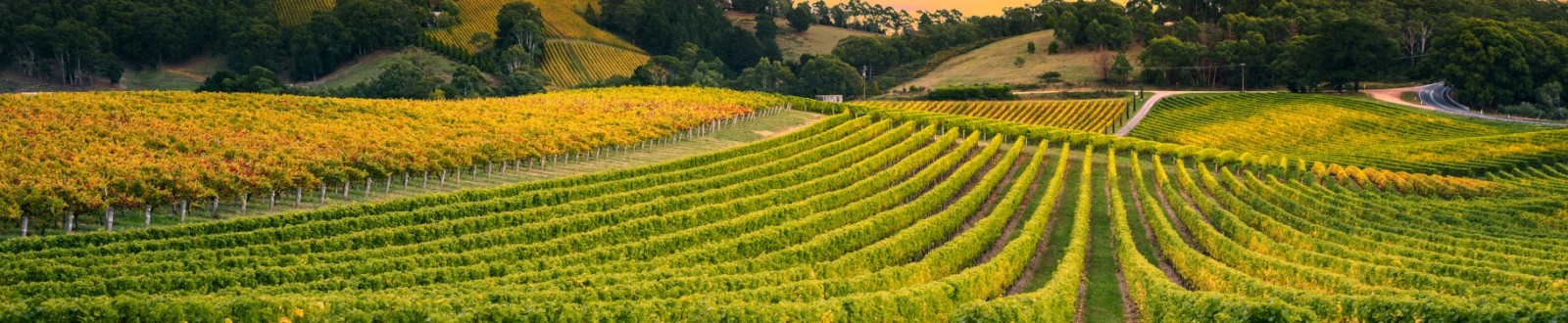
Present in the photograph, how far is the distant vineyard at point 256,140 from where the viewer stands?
45.1 metres

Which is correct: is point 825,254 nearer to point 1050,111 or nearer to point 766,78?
point 1050,111

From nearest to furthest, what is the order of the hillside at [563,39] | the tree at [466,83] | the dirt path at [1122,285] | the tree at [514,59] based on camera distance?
the dirt path at [1122,285] < the tree at [466,83] < the tree at [514,59] < the hillside at [563,39]

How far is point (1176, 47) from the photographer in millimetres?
147000

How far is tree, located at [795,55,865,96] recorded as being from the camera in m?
158

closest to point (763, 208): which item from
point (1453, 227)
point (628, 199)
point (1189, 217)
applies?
point (628, 199)

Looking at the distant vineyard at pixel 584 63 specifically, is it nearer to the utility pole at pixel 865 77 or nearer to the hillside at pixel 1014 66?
the utility pole at pixel 865 77

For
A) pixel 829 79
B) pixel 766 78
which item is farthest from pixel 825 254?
pixel 766 78

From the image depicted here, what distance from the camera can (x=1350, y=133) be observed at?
11044cm

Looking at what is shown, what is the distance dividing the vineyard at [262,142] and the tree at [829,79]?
7132cm

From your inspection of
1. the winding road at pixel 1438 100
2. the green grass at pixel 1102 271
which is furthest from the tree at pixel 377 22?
the green grass at pixel 1102 271

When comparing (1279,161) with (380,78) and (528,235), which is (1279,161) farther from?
(380,78)

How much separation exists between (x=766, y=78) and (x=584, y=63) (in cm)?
2359

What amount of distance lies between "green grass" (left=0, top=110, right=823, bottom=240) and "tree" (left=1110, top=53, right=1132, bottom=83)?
6279cm

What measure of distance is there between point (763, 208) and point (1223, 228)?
60.1 ft
